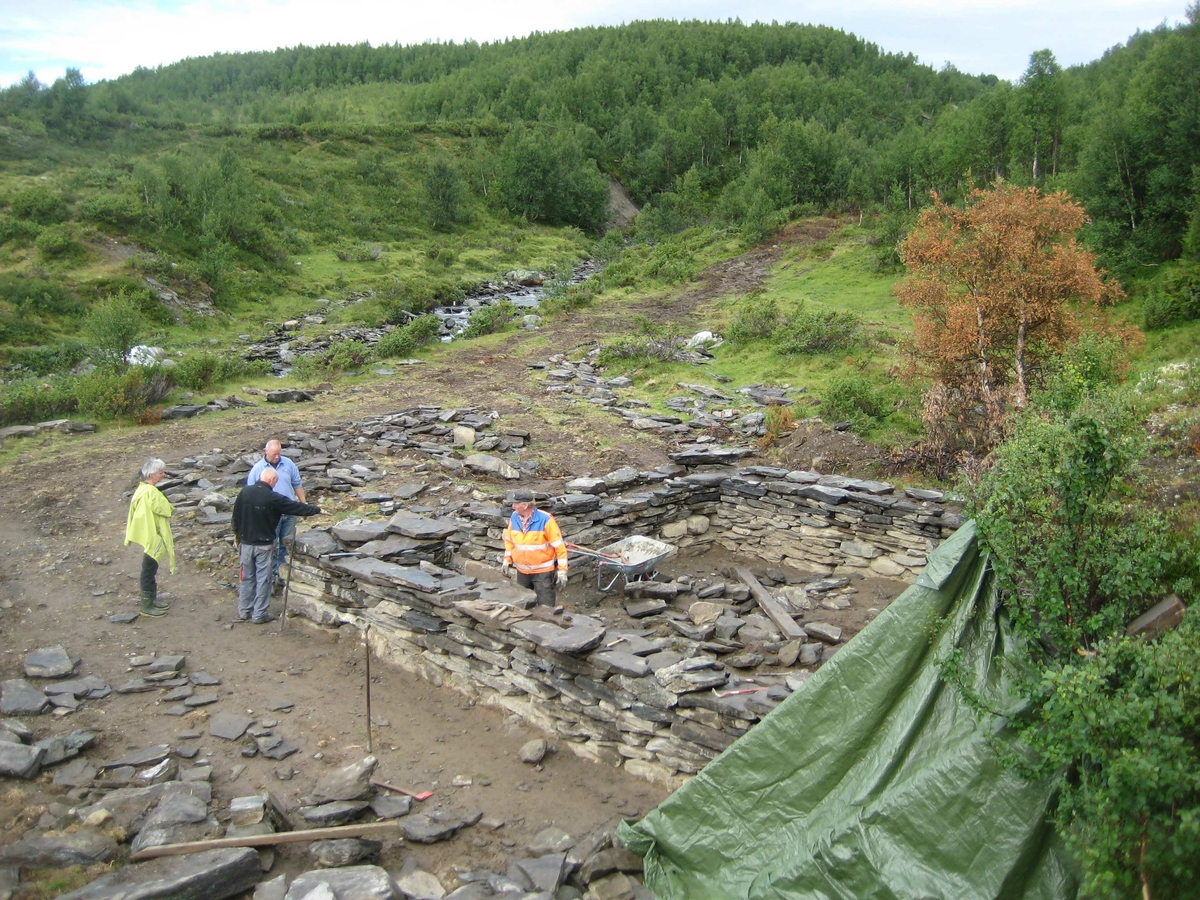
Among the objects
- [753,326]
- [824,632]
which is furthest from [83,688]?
[753,326]

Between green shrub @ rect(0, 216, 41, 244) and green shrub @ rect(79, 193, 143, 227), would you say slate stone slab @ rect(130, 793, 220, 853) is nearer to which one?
green shrub @ rect(0, 216, 41, 244)

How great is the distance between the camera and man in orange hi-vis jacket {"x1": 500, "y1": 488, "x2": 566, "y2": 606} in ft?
25.9

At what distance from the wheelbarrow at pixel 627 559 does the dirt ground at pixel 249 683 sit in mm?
380

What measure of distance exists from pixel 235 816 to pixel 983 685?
4.77 meters

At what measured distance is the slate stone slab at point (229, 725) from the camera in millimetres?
6418

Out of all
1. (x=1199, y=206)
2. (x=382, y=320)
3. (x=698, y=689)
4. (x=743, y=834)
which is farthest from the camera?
(x=382, y=320)

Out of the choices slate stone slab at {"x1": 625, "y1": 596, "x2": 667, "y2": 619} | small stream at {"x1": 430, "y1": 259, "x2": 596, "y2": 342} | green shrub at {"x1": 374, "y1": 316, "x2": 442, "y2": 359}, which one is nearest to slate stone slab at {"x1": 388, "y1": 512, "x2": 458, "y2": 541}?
slate stone slab at {"x1": 625, "y1": 596, "x2": 667, "y2": 619}

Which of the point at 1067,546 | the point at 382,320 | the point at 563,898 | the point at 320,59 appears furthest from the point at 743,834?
the point at 320,59

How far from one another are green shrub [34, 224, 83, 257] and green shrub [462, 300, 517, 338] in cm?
1491

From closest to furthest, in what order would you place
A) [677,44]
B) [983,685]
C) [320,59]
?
[983,685], [677,44], [320,59]

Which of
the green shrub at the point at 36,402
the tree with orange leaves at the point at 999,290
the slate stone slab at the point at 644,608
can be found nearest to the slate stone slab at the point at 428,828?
the slate stone slab at the point at 644,608

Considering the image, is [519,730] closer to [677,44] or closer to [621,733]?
[621,733]

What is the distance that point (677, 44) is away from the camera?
11475cm

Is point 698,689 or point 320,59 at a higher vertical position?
point 320,59
